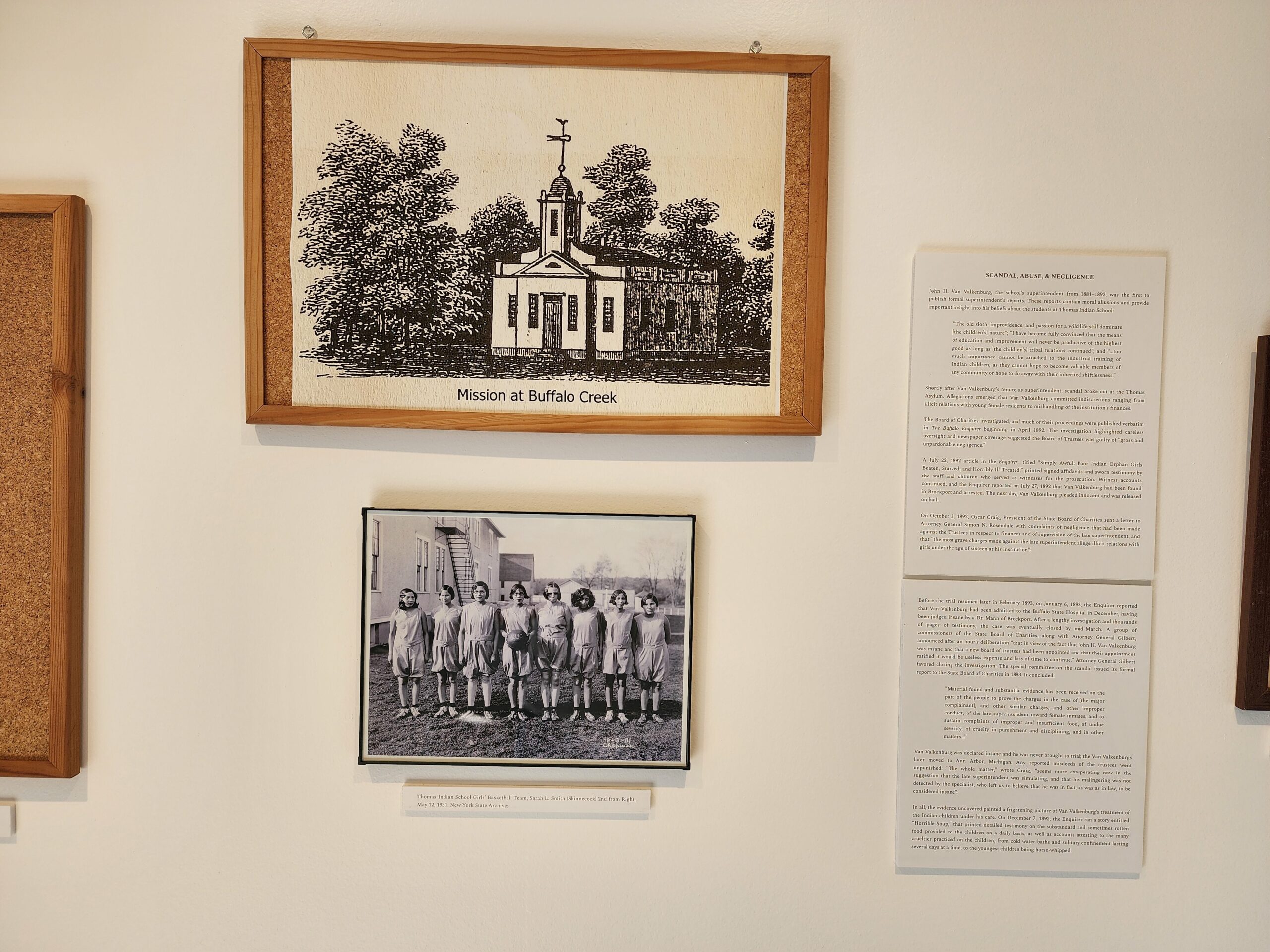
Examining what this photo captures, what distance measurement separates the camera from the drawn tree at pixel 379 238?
1.01 m

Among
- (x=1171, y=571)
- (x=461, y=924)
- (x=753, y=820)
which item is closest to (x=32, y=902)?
(x=461, y=924)

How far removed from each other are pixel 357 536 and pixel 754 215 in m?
0.70

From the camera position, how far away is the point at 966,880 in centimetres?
107

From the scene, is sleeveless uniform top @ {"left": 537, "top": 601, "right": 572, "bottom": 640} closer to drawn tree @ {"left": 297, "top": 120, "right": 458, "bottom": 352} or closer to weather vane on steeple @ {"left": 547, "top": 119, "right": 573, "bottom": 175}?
drawn tree @ {"left": 297, "top": 120, "right": 458, "bottom": 352}

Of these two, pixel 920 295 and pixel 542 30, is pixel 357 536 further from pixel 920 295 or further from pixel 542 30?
pixel 920 295

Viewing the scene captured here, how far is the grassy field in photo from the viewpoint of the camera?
1.04 meters

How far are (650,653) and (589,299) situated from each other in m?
0.49

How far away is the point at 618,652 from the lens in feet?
3.43

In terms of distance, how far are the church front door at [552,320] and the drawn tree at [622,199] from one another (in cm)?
9

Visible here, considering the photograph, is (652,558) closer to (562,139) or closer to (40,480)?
(562,139)

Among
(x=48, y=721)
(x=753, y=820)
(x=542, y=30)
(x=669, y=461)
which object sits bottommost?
(x=753, y=820)

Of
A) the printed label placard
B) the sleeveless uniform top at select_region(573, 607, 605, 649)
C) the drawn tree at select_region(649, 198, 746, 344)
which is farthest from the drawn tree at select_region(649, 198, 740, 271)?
the printed label placard

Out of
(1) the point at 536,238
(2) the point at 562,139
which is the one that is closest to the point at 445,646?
(1) the point at 536,238

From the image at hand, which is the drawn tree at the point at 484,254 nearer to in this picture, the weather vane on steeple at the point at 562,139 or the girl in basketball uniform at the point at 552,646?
the weather vane on steeple at the point at 562,139
